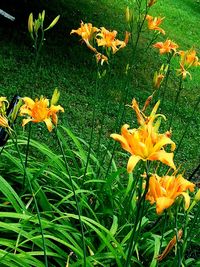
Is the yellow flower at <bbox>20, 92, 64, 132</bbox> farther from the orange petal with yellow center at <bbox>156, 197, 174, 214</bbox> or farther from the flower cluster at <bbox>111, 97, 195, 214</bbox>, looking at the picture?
the orange petal with yellow center at <bbox>156, 197, 174, 214</bbox>

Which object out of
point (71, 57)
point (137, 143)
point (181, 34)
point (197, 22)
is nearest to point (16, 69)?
point (71, 57)

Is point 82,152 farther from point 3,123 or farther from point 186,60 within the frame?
point 3,123

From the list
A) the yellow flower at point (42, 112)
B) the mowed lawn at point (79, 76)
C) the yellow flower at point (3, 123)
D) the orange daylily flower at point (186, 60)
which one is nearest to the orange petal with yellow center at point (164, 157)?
the yellow flower at point (42, 112)

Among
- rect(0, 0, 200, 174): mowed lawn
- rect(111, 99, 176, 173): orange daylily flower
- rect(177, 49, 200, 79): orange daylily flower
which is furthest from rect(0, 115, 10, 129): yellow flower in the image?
rect(0, 0, 200, 174): mowed lawn

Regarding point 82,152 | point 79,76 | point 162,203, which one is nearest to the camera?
point 162,203

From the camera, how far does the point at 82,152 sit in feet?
11.0

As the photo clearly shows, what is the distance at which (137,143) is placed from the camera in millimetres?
1547

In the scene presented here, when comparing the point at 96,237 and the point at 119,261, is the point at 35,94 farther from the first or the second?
the point at 119,261

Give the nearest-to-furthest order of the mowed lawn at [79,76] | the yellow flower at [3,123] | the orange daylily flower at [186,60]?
the yellow flower at [3,123] → the orange daylily flower at [186,60] → the mowed lawn at [79,76]

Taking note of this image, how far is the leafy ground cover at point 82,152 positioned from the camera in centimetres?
244

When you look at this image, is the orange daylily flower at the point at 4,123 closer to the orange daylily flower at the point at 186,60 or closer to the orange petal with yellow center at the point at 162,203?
the orange petal with yellow center at the point at 162,203

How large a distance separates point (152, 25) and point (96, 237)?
4.65 ft

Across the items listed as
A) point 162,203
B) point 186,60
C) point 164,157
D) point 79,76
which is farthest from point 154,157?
point 79,76

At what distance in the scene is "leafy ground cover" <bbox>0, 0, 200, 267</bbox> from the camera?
2.44 metres
